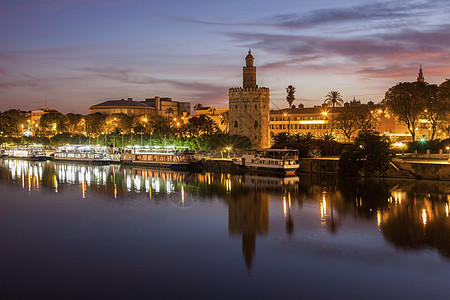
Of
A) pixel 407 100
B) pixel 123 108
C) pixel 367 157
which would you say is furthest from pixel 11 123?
pixel 367 157

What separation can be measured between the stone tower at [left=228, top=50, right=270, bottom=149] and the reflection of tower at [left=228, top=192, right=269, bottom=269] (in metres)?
35.4

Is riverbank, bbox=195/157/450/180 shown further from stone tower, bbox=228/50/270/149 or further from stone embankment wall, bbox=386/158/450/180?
stone tower, bbox=228/50/270/149

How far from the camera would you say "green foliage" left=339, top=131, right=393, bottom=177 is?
4934cm

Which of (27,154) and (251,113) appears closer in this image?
(251,113)

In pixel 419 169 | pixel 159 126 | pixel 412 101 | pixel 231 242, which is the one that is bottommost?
pixel 231 242

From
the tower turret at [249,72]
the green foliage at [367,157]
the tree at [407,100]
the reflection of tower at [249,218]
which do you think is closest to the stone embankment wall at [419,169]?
the green foliage at [367,157]

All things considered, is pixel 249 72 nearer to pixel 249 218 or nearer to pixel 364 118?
pixel 364 118

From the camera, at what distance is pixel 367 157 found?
50438 mm

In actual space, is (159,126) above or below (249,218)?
above

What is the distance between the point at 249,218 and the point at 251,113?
4717 cm

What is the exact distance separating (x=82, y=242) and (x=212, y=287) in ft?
33.7

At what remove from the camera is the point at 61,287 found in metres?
19.4

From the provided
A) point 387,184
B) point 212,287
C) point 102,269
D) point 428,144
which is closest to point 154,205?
point 102,269

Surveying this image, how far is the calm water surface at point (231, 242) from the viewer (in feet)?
63.9
